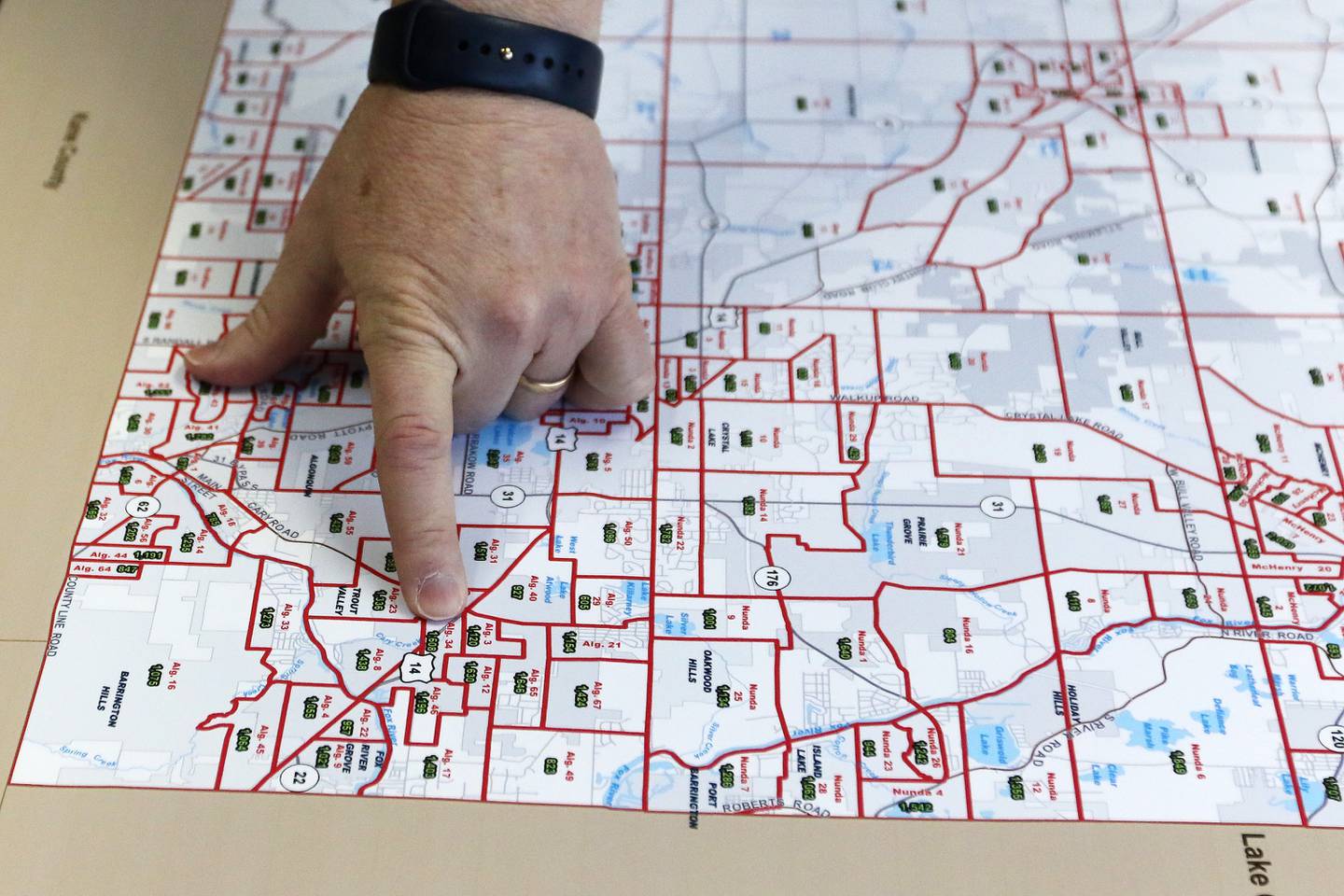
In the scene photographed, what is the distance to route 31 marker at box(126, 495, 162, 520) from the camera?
118 centimetres

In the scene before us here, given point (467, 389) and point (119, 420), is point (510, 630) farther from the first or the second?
point (119, 420)

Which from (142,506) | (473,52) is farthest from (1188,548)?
(142,506)

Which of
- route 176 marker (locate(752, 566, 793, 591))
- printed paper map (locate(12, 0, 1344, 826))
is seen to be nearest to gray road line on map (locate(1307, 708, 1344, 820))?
printed paper map (locate(12, 0, 1344, 826))

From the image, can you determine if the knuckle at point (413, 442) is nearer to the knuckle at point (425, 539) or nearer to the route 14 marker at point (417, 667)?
the knuckle at point (425, 539)

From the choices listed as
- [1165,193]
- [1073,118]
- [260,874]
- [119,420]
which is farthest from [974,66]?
[260,874]

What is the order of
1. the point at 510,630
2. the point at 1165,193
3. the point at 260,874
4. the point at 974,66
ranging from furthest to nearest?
1. the point at 974,66
2. the point at 1165,193
3. the point at 510,630
4. the point at 260,874

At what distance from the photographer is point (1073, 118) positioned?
1.50 meters

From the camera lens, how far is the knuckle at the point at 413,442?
1058mm

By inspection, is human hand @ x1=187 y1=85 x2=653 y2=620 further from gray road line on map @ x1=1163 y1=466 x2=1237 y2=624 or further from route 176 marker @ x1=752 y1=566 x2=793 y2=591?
gray road line on map @ x1=1163 y1=466 x2=1237 y2=624

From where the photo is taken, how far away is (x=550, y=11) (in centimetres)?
109

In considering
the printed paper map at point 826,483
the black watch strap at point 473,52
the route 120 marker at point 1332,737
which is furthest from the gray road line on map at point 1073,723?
the black watch strap at point 473,52

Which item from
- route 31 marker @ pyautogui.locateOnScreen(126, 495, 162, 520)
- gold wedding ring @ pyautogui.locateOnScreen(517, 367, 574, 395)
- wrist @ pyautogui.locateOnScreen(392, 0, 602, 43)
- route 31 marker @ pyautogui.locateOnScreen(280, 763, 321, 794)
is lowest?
route 31 marker @ pyautogui.locateOnScreen(280, 763, 321, 794)

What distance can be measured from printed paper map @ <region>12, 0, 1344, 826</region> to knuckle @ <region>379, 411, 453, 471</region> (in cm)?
13

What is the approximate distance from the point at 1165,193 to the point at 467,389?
2.97ft
